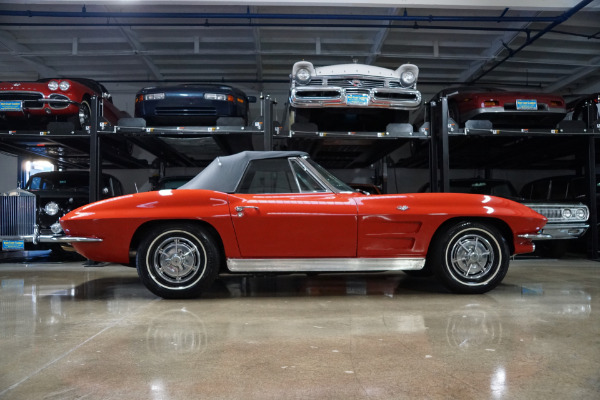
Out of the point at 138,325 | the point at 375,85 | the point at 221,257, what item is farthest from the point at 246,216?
the point at 375,85

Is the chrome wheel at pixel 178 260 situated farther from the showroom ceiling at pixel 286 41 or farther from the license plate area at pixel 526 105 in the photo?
the license plate area at pixel 526 105

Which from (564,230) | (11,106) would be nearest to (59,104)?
(11,106)

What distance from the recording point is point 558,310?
9.84 ft

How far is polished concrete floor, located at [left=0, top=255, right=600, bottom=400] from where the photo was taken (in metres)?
1.65

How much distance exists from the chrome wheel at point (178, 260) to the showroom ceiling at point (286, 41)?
457 centimetres

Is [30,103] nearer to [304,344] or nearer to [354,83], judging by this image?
[354,83]

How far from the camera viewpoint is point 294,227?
3369 millimetres

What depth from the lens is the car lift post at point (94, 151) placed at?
19.8 ft

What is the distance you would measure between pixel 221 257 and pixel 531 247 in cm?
272

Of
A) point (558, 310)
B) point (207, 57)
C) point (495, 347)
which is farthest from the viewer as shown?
point (207, 57)

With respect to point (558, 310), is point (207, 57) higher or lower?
higher

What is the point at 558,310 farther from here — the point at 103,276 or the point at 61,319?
the point at 103,276

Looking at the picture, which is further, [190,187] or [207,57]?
[207,57]

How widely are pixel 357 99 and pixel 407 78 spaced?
82 centimetres
